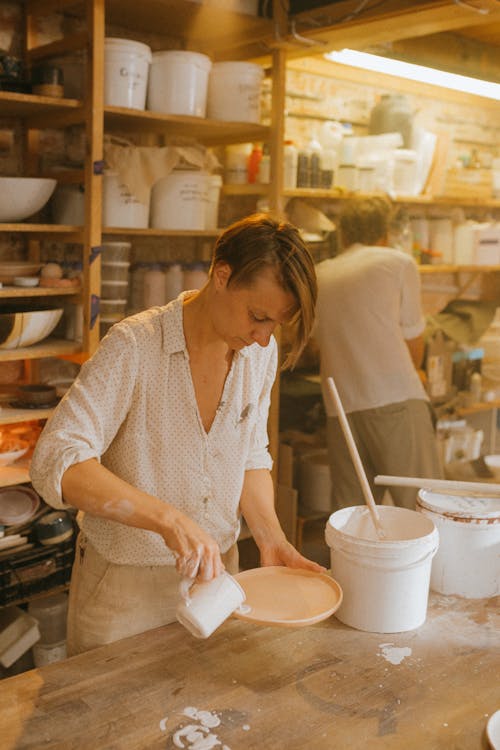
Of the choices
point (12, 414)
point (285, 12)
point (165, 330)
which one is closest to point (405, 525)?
point (165, 330)

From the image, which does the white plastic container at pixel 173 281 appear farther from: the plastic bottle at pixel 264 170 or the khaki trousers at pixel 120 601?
the khaki trousers at pixel 120 601

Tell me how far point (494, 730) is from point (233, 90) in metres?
2.71

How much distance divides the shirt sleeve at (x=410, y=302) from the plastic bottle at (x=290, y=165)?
0.69 meters

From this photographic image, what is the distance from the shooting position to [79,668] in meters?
1.59

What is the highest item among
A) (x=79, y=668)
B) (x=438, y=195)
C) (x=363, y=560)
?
(x=438, y=195)

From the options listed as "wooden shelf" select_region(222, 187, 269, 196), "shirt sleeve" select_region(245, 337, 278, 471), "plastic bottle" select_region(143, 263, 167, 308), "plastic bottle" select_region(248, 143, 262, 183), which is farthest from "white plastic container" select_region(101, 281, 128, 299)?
"shirt sleeve" select_region(245, 337, 278, 471)

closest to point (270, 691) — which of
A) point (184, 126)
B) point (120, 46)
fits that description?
point (120, 46)

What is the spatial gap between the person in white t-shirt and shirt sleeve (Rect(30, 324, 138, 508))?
1.84m

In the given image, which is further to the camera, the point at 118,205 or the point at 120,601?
the point at 118,205

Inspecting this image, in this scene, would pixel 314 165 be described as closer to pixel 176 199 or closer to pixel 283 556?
pixel 176 199

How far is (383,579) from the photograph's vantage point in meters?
1.75

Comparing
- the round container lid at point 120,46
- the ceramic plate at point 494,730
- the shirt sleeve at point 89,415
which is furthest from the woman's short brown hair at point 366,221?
the ceramic plate at point 494,730

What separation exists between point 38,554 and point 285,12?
7.61ft

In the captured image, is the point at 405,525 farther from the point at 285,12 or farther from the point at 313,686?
the point at 285,12
